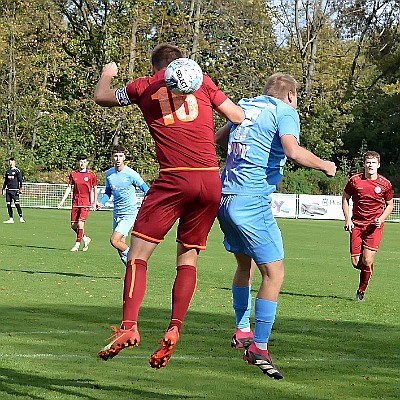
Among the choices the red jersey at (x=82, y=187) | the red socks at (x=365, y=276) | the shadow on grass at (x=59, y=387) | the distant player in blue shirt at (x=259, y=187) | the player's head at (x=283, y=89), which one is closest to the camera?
the shadow on grass at (x=59, y=387)

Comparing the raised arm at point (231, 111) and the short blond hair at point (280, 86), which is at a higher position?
the short blond hair at point (280, 86)

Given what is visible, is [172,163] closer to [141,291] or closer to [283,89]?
[141,291]

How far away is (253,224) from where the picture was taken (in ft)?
23.1

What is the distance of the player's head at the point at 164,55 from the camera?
6.56m

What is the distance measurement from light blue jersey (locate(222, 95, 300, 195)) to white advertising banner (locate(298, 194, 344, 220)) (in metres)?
34.2

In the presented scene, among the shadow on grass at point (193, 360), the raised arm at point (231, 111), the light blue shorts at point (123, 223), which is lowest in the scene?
the shadow on grass at point (193, 360)

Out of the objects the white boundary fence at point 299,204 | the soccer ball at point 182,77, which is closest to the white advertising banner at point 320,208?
the white boundary fence at point 299,204

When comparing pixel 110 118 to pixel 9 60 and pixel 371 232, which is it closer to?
pixel 9 60

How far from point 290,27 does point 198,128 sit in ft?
172

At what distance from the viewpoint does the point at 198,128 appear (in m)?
6.42

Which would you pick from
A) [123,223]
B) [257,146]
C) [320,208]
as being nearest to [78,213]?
[123,223]

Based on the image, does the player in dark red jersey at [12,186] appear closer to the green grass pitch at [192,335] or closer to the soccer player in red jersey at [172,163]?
the green grass pitch at [192,335]

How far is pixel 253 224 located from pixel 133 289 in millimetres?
1143

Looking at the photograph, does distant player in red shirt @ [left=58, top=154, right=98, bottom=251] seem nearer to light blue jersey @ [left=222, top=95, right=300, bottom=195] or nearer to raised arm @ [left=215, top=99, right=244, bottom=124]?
light blue jersey @ [left=222, top=95, right=300, bottom=195]
